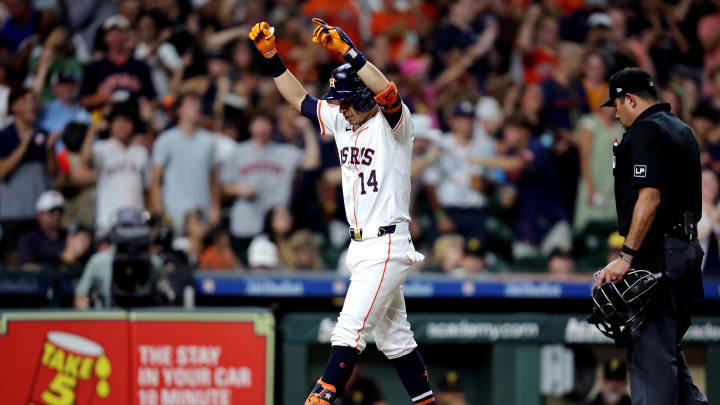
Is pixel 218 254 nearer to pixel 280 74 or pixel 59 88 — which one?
pixel 59 88

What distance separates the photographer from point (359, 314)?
15.1ft

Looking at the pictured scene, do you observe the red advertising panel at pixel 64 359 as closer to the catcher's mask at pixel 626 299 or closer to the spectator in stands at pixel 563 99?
the catcher's mask at pixel 626 299

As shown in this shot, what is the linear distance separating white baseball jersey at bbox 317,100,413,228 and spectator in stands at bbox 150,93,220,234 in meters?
3.69

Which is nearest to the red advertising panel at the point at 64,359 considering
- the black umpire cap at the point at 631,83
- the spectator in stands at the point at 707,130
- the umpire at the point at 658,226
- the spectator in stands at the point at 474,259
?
the umpire at the point at 658,226

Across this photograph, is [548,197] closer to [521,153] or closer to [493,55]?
[521,153]

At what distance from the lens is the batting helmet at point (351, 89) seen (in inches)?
185

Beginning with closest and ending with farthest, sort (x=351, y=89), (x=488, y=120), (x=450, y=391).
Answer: (x=351, y=89) → (x=450, y=391) → (x=488, y=120)

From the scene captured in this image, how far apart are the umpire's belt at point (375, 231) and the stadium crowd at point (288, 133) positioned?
2.65m

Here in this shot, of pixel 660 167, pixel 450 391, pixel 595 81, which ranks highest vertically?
pixel 595 81

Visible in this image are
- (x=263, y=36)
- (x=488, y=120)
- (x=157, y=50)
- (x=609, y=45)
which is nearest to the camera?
(x=263, y=36)

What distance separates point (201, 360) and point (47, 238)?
307cm

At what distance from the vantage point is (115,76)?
8.87 meters

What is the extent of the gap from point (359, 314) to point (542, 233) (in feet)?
14.9

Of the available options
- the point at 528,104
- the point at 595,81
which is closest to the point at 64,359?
the point at 528,104
